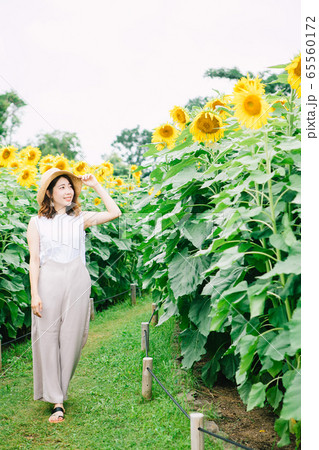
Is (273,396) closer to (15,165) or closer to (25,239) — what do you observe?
(25,239)

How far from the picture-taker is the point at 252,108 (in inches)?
90.9

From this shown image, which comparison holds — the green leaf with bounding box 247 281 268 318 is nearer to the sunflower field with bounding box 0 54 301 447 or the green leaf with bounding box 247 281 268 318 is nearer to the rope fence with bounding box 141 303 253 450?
the sunflower field with bounding box 0 54 301 447

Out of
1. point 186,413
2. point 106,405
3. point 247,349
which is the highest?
point 247,349

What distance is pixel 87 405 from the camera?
3736 millimetres

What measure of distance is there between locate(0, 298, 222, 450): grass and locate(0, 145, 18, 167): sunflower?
6.74 ft

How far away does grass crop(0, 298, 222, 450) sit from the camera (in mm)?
3094

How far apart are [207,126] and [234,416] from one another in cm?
176

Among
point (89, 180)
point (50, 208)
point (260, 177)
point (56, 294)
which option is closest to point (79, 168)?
point (89, 180)

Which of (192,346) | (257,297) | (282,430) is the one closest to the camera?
(257,297)

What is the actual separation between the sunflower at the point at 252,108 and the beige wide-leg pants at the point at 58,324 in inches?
72.6

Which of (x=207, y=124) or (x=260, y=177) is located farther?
(x=207, y=124)

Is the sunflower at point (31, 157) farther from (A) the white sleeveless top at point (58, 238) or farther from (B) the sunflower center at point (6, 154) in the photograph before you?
(A) the white sleeveless top at point (58, 238)
